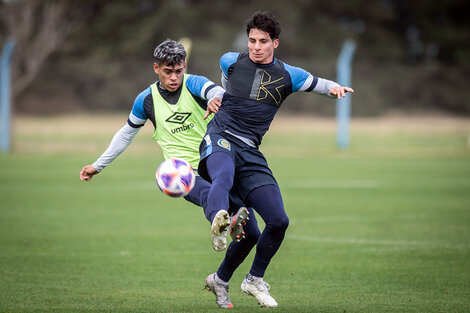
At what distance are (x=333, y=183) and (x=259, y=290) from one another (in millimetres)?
11110

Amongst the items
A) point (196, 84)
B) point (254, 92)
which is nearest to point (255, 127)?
point (254, 92)

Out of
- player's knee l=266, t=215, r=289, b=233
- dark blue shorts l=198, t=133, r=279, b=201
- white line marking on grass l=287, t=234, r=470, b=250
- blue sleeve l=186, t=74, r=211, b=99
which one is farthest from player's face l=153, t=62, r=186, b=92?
white line marking on grass l=287, t=234, r=470, b=250

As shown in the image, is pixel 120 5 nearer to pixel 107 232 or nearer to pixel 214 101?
pixel 107 232

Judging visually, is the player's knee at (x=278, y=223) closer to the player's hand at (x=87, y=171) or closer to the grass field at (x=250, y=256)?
the grass field at (x=250, y=256)

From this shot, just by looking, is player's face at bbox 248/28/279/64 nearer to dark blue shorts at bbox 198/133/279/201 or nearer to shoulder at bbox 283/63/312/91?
shoulder at bbox 283/63/312/91

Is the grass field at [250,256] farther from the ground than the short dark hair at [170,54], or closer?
closer

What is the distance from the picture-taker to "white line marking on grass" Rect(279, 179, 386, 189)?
1684 cm

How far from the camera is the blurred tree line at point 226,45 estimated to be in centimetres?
2742

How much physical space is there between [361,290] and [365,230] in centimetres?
405

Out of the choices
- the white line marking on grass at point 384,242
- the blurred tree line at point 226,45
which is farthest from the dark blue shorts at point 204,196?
the blurred tree line at point 226,45

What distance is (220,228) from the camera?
5590 millimetres

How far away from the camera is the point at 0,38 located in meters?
35.4

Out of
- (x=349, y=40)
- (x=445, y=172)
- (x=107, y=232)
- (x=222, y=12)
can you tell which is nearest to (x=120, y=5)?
(x=222, y=12)

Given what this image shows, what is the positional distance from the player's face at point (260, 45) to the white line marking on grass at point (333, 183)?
1039 cm
